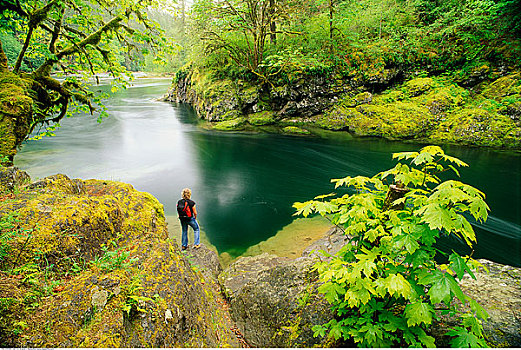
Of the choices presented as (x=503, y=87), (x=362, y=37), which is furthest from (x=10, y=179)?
(x=362, y=37)

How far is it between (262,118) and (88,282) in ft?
57.7

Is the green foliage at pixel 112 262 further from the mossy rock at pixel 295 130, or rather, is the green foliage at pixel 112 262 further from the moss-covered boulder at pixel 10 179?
the mossy rock at pixel 295 130

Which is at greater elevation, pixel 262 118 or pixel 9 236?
pixel 262 118

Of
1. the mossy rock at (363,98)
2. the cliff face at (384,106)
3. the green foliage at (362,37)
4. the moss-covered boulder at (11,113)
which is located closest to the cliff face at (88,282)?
the moss-covered boulder at (11,113)

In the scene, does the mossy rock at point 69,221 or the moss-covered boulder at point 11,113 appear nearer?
the mossy rock at point 69,221

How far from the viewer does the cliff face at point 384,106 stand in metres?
12.6

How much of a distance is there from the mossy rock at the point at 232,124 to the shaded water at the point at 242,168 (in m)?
0.74

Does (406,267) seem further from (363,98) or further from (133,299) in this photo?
(363,98)

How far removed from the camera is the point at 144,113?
87.2 feet

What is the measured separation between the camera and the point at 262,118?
1877cm

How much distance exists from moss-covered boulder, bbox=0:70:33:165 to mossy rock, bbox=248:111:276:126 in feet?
51.1

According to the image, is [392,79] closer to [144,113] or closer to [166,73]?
[144,113]

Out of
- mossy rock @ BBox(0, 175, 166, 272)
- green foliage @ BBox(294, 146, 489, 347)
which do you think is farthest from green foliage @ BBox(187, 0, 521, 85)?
green foliage @ BBox(294, 146, 489, 347)

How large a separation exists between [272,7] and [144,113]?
17766mm
